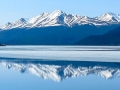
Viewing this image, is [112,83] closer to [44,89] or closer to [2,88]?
[44,89]

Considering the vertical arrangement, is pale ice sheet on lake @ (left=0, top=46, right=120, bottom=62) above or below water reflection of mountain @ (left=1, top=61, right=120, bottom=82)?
above

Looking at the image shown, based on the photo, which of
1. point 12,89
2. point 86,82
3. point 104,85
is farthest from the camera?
point 86,82

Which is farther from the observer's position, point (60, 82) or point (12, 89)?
point (60, 82)

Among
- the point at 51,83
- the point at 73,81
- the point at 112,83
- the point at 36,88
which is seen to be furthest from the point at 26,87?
the point at 112,83

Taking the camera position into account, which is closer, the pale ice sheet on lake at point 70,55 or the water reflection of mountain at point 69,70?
the water reflection of mountain at point 69,70

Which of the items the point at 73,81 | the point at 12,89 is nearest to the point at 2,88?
the point at 12,89

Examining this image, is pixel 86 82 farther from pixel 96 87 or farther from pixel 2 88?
pixel 2 88

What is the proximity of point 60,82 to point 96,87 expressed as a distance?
4.06m

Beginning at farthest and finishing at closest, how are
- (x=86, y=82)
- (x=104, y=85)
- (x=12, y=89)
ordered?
(x=86, y=82) < (x=104, y=85) < (x=12, y=89)

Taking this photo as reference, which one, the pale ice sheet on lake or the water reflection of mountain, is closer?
the water reflection of mountain

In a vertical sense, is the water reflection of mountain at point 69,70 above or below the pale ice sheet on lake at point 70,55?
below

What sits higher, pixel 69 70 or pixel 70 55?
pixel 70 55

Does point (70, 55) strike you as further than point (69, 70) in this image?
Yes

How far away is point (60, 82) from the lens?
27156mm
